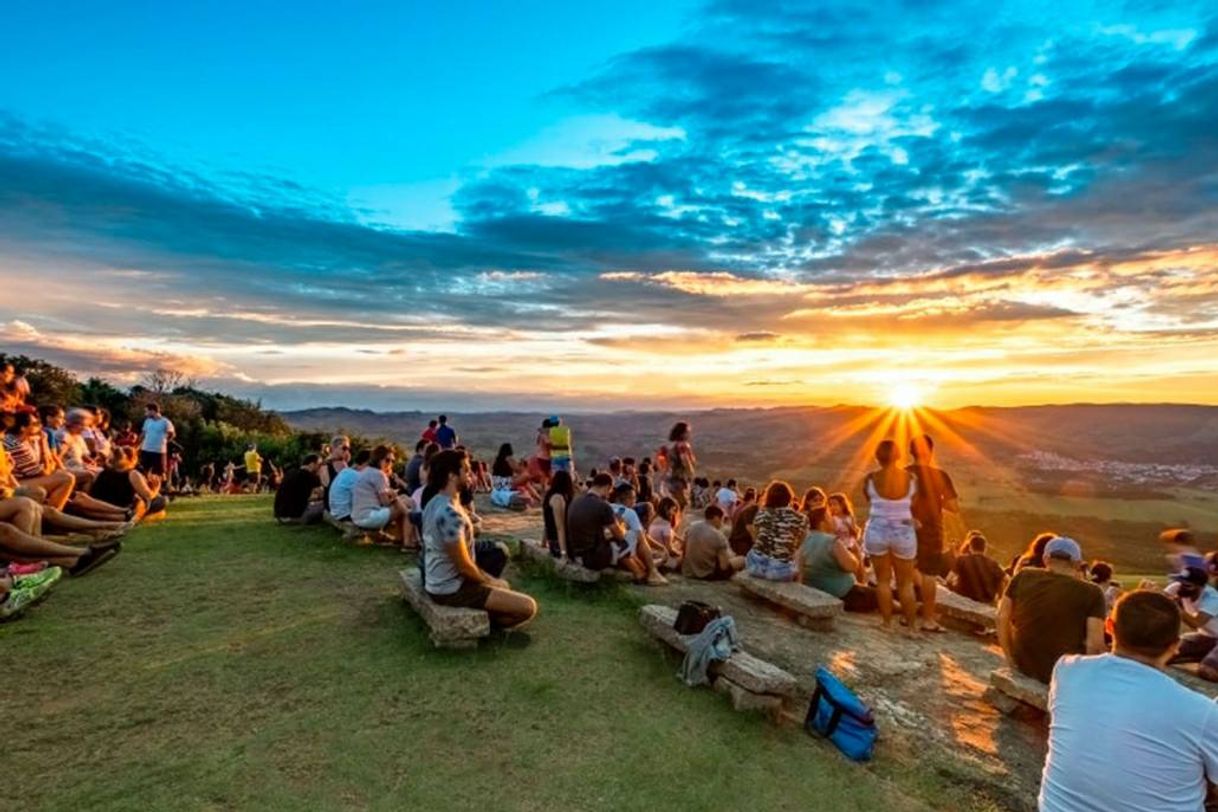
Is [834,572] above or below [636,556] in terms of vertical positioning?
below

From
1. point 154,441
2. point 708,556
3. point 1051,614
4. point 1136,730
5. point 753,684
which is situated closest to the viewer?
point 1136,730

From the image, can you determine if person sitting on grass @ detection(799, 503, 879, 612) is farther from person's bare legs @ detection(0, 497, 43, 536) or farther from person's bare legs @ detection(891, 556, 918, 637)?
person's bare legs @ detection(0, 497, 43, 536)

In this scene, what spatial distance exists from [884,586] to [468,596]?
15.5ft

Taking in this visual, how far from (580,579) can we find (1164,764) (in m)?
5.89

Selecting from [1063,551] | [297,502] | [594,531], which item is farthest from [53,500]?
[1063,551]

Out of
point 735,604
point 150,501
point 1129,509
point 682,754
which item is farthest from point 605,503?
point 1129,509

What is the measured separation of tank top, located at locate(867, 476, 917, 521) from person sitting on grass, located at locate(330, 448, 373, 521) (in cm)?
695

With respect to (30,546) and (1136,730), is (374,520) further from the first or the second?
(1136,730)

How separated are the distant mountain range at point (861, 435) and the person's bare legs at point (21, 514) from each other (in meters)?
60.3

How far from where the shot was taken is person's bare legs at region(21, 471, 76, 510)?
857cm

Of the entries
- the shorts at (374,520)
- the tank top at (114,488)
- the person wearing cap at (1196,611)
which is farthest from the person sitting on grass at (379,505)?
the person wearing cap at (1196,611)

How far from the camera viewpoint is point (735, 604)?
820 cm

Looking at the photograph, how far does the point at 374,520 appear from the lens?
379 inches

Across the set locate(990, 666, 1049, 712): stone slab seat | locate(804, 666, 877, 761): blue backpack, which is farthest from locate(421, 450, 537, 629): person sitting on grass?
locate(990, 666, 1049, 712): stone slab seat
